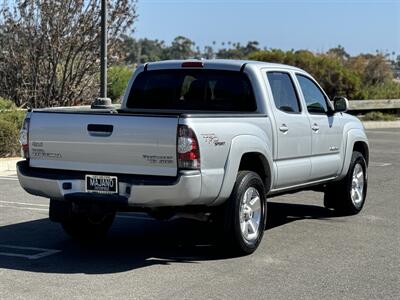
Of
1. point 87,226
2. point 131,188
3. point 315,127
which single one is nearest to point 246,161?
point 131,188

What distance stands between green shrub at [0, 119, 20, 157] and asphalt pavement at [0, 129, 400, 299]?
180 inches

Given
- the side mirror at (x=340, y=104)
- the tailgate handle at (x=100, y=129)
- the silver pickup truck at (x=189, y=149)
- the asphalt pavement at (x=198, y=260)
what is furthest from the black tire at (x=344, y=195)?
the tailgate handle at (x=100, y=129)

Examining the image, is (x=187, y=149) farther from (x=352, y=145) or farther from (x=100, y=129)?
(x=352, y=145)

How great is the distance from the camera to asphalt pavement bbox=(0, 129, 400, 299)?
6.10 meters

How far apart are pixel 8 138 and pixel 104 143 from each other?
849cm

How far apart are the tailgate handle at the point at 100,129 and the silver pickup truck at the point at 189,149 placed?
1cm

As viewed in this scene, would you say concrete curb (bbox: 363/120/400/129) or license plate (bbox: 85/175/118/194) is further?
concrete curb (bbox: 363/120/400/129)

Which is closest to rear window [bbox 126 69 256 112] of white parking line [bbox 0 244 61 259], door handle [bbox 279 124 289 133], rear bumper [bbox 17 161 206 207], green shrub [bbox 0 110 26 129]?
door handle [bbox 279 124 289 133]

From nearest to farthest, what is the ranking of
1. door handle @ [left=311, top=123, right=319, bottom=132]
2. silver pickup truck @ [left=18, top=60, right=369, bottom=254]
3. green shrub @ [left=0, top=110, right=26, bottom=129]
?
1. silver pickup truck @ [left=18, top=60, right=369, bottom=254]
2. door handle @ [left=311, top=123, right=319, bottom=132]
3. green shrub @ [left=0, top=110, right=26, bottom=129]

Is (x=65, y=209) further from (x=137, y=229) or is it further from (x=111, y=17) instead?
(x=111, y=17)

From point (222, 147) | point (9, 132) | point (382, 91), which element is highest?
point (222, 147)

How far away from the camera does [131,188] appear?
6707mm

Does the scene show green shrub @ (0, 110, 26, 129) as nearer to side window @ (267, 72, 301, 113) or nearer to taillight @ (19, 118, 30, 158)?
taillight @ (19, 118, 30, 158)

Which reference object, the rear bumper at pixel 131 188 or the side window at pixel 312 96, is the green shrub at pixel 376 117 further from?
the rear bumper at pixel 131 188
